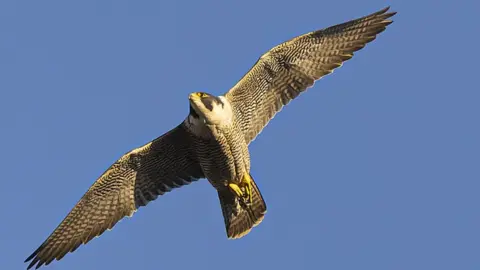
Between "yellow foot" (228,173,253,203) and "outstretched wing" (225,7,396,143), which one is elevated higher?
"outstretched wing" (225,7,396,143)

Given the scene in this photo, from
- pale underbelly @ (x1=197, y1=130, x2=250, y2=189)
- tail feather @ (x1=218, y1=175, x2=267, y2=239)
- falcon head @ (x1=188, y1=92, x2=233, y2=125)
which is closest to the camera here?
falcon head @ (x1=188, y1=92, x2=233, y2=125)

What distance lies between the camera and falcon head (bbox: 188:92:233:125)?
14.3 meters

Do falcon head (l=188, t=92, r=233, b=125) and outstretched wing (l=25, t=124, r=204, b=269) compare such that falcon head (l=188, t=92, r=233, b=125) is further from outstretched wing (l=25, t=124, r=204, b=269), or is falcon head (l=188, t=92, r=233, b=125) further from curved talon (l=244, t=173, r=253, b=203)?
outstretched wing (l=25, t=124, r=204, b=269)

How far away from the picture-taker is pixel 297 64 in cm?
1535

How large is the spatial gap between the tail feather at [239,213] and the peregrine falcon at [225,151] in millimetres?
14

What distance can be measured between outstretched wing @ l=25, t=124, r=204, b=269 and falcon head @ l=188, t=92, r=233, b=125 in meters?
1.15

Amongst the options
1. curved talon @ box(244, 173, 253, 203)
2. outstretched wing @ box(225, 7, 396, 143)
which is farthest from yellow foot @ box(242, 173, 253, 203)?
outstretched wing @ box(225, 7, 396, 143)

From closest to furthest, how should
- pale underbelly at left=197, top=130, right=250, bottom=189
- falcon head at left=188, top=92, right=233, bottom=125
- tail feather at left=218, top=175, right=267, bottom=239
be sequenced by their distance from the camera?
falcon head at left=188, top=92, right=233, bottom=125 → pale underbelly at left=197, top=130, right=250, bottom=189 → tail feather at left=218, top=175, right=267, bottom=239

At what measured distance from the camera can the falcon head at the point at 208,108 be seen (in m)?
14.3

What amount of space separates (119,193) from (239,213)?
1.71m

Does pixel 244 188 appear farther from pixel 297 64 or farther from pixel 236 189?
pixel 297 64

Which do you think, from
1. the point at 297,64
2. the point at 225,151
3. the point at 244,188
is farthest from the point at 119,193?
the point at 297,64

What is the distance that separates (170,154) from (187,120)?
3.13 feet

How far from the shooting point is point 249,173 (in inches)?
603
